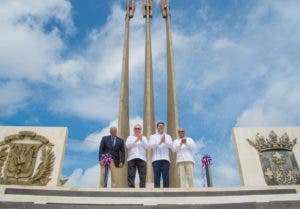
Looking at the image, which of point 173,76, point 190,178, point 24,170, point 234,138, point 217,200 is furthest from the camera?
point 173,76

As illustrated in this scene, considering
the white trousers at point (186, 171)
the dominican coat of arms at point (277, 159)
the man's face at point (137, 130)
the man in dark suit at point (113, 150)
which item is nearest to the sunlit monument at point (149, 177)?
the dominican coat of arms at point (277, 159)

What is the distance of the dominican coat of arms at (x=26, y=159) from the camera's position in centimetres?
641

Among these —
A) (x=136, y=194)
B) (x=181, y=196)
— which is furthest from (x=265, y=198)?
(x=136, y=194)

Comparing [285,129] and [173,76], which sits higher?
[173,76]

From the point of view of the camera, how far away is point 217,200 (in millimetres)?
4941

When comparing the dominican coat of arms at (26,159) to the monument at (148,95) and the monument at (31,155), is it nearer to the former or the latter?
the monument at (31,155)

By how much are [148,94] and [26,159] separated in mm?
5406

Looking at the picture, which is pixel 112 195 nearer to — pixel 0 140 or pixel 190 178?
pixel 190 178

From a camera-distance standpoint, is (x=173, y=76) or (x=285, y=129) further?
(x=173, y=76)

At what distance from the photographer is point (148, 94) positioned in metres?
11.2

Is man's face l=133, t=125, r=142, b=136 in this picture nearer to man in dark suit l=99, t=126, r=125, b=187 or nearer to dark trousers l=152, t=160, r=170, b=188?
man in dark suit l=99, t=126, r=125, b=187

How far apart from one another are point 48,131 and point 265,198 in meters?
4.52

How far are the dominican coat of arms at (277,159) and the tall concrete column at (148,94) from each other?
3.55 m

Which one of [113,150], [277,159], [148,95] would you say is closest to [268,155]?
[277,159]
